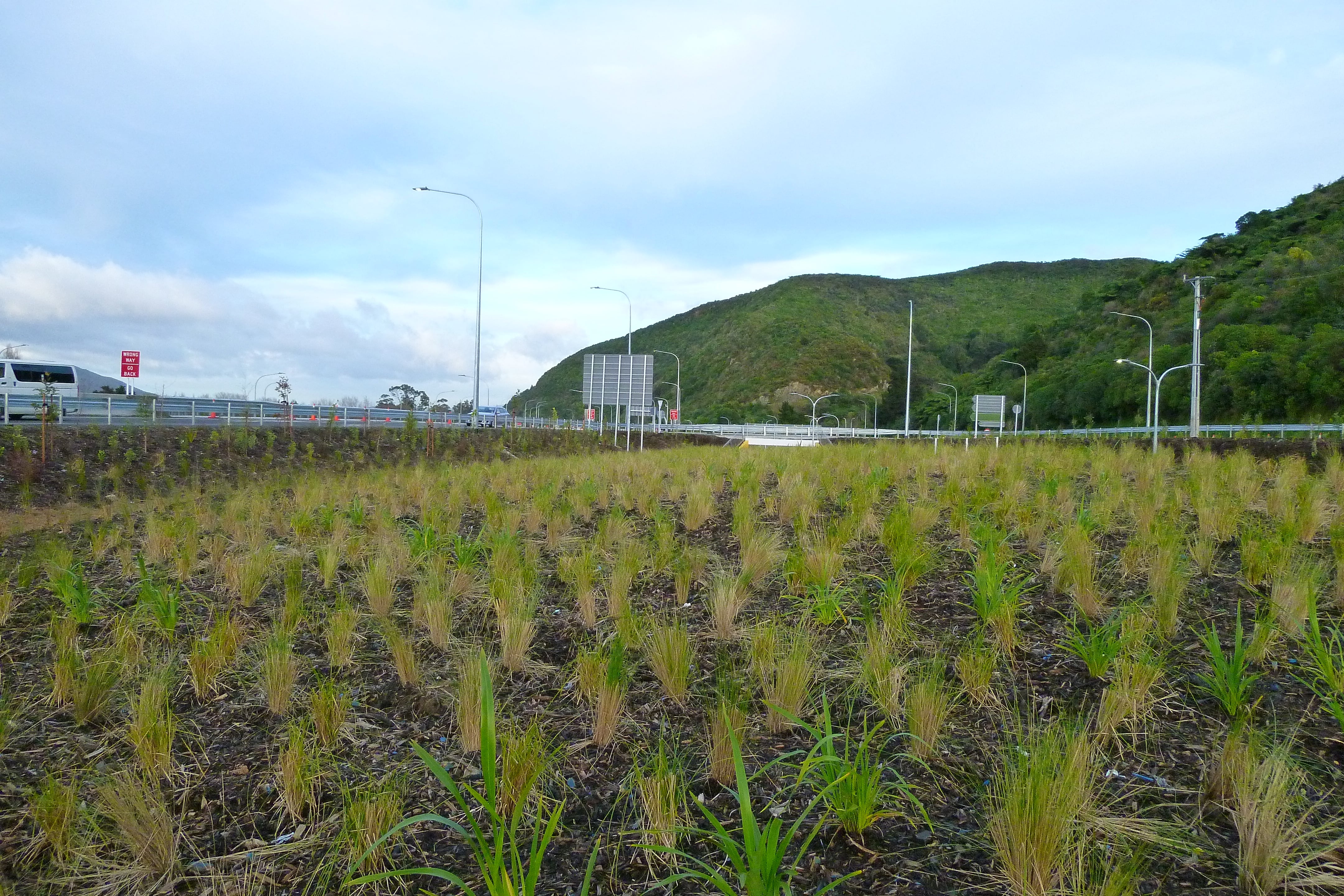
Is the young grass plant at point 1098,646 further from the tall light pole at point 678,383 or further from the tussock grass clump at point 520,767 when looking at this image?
the tall light pole at point 678,383

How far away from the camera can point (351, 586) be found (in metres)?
7.04

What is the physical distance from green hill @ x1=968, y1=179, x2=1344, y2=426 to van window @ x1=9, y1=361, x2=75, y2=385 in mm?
A: 51759

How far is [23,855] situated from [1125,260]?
187814 millimetres

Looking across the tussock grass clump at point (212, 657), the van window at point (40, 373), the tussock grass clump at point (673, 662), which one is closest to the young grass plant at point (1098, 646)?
the tussock grass clump at point (673, 662)

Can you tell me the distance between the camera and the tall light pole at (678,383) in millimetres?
76188

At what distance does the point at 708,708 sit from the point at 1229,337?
63132 millimetres

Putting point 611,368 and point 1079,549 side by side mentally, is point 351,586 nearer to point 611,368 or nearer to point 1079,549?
point 1079,549

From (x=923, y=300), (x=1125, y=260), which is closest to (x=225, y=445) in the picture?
(x=923, y=300)

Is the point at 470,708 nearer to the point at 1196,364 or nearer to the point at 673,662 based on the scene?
the point at 673,662

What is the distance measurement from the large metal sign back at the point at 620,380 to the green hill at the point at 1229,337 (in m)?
26.6

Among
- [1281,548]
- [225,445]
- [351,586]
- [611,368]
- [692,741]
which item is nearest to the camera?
[692,741]

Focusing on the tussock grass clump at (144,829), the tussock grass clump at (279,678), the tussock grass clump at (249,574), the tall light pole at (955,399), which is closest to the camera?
the tussock grass clump at (144,829)

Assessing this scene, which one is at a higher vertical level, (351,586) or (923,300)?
(923,300)

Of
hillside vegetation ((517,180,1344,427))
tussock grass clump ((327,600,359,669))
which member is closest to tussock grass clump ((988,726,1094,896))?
tussock grass clump ((327,600,359,669))
